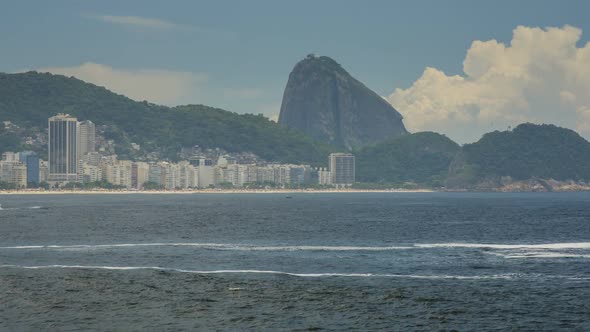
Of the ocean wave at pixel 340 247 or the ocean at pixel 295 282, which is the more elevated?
the ocean wave at pixel 340 247

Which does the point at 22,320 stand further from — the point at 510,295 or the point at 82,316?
the point at 510,295

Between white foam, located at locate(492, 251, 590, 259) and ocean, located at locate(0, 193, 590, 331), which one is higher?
white foam, located at locate(492, 251, 590, 259)

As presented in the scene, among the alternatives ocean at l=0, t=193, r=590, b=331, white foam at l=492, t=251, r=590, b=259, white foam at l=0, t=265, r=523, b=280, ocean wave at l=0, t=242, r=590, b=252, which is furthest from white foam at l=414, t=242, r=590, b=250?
white foam at l=0, t=265, r=523, b=280

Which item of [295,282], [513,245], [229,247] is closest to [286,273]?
[295,282]

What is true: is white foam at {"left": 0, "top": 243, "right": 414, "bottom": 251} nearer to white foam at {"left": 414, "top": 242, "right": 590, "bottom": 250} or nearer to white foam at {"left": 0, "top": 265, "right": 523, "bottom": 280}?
white foam at {"left": 414, "top": 242, "right": 590, "bottom": 250}

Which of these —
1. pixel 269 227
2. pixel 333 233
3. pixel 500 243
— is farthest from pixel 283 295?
pixel 269 227

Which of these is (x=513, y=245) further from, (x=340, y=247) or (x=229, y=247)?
(x=229, y=247)

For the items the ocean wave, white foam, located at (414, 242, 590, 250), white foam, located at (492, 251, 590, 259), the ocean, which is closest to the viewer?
the ocean

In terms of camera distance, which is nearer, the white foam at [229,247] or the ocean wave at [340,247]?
the white foam at [229,247]

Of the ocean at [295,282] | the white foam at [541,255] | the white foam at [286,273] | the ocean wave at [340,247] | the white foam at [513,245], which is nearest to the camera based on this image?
the ocean at [295,282]

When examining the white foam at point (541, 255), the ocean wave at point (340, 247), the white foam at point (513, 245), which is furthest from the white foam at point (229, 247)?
the white foam at point (541, 255)

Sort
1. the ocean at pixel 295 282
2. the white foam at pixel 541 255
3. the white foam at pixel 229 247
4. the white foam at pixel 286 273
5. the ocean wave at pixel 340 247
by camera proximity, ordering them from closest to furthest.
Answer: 1. the ocean at pixel 295 282
2. the white foam at pixel 286 273
3. the white foam at pixel 541 255
4. the white foam at pixel 229 247
5. the ocean wave at pixel 340 247

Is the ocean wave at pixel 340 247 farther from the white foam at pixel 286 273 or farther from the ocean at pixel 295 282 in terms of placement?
the white foam at pixel 286 273
